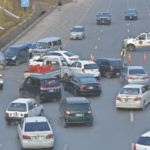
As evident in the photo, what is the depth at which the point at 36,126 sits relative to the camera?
20.3 meters

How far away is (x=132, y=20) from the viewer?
221ft

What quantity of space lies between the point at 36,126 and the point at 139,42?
3036cm

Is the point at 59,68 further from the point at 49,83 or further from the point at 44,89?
the point at 44,89

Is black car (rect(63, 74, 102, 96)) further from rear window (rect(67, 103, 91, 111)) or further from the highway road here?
rear window (rect(67, 103, 91, 111))

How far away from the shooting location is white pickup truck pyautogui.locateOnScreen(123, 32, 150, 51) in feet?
160

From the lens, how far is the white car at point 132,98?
1042 inches

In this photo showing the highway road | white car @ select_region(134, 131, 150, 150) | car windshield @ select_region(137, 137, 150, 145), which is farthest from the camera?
the highway road

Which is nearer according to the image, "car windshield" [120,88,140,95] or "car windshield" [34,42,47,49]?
"car windshield" [120,88,140,95]

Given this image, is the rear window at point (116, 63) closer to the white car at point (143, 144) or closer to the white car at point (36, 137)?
the white car at point (36, 137)

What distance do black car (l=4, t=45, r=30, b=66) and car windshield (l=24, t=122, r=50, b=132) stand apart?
23.2m

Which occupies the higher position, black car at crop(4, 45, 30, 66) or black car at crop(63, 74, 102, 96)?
black car at crop(4, 45, 30, 66)

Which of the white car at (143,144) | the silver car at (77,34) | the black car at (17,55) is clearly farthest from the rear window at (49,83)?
the silver car at (77,34)

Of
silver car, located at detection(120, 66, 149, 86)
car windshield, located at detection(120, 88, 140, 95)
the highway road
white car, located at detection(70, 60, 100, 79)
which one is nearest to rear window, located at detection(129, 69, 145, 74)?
silver car, located at detection(120, 66, 149, 86)

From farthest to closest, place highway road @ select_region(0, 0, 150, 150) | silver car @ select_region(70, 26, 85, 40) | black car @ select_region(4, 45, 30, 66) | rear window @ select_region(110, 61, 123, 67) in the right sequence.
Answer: silver car @ select_region(70, 26, 85, 40)
black car @ select_region(4, 45, 30, 66)
rear window @ select_region(110, 61, 123, 67)
highway road @ select_region(0, 0, 150, 150)
